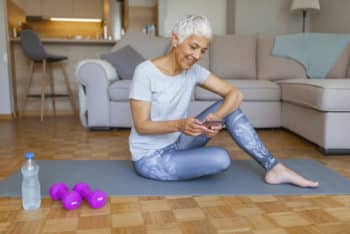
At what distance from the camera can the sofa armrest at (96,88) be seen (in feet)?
9.75

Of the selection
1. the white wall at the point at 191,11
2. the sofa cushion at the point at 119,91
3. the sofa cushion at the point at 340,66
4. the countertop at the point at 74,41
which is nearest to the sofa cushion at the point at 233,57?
the sofa cushion at the point at 340,66

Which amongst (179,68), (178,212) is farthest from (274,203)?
(179,68)

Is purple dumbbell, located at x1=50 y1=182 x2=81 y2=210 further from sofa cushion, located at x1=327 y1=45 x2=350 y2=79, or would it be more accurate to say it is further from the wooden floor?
sofa cushion, located at x1=327 y1=45 x2=350 y2=79

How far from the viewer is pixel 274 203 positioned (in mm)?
1402

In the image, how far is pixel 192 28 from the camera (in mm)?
1359

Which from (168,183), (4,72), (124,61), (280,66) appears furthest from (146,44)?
(168,183)

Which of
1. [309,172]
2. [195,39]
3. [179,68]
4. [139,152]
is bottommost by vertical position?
[309,172]

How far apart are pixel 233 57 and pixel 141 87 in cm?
225

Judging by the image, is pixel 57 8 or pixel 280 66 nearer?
pixel 280 66

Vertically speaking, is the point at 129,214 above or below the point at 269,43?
below

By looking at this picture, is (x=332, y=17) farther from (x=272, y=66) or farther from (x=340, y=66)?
(x=272, y=66)

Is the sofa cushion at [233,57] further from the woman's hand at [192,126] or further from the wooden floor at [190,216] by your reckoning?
the woman's hand at [192,126]

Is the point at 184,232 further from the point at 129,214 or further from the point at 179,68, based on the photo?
the point at 179,68

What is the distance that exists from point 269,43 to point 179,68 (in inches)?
92.8
